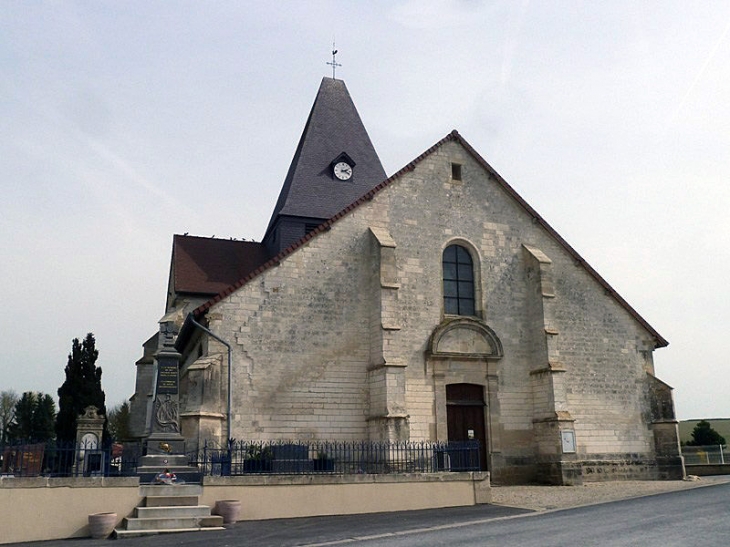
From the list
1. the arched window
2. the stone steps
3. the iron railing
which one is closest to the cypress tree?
the arched window

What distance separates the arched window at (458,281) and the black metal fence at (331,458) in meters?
4.54

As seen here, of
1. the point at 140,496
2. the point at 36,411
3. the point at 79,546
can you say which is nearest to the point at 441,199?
the point at 140,496

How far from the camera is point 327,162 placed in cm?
2700

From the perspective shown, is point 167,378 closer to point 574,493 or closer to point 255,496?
point 255,496

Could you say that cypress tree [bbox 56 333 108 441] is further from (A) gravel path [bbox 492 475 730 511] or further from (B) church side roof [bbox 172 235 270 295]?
(A) gravel path [bbox 492 475 730 511]

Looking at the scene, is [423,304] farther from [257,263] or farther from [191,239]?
[191,239]

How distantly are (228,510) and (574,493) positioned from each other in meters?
8.43

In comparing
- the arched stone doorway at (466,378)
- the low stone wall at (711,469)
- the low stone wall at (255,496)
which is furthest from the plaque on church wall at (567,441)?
the low stone wall at (711,469)

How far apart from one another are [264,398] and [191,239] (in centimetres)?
1109

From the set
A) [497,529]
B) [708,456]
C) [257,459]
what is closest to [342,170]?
[257,459]

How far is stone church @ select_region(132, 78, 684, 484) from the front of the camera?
16.9m

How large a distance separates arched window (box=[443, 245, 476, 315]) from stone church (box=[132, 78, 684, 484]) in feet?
0.15

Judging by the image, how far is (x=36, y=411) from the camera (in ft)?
168

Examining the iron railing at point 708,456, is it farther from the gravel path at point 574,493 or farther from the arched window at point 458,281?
the arched window at point 458,281
